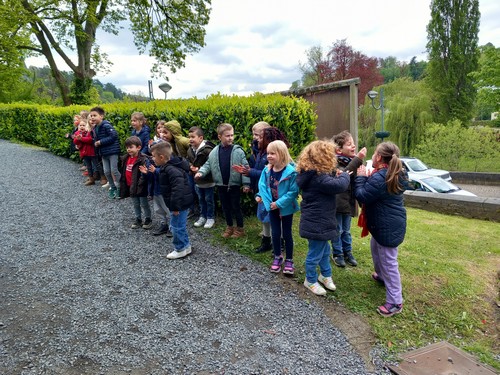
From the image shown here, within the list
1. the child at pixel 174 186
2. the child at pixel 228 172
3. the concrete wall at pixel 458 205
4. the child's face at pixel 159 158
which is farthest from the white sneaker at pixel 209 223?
the concrete wall at pixel 458 205

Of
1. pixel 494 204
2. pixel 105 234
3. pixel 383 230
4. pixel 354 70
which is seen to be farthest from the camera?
pixel 354 70

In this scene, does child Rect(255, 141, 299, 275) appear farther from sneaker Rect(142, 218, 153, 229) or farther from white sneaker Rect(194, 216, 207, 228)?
sneaker Rect(142, 218, 153, 229)

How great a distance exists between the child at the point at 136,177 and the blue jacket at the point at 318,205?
2.83m

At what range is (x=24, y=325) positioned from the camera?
10.8ft

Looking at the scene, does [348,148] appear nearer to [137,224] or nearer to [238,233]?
[238,233]

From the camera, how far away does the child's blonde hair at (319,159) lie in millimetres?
3666

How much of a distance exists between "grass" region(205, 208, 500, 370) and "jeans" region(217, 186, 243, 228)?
0.35m

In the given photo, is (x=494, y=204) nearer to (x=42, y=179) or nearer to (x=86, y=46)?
(x=42, y=179)

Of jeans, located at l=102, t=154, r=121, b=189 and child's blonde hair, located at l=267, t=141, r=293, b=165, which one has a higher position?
child's blonde hair, located at l=267, t=141, r=293, b=165

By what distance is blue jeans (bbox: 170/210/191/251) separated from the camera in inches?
184

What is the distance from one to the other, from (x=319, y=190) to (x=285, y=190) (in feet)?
2.01

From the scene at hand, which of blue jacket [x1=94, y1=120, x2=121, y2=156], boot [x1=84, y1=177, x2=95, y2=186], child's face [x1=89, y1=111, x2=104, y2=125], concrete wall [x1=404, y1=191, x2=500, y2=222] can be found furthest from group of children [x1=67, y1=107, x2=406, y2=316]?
concrete wall [x1=404, y1=191, x2=500, y2=222]

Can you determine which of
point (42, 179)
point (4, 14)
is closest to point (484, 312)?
point (42, 179)

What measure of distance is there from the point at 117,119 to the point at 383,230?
7332 millimetres
